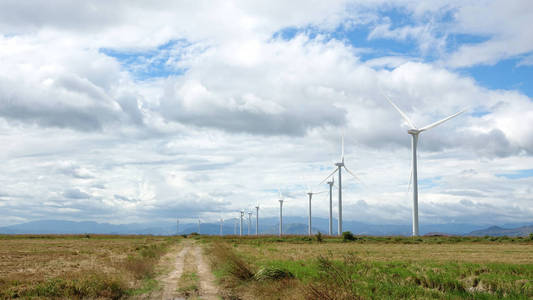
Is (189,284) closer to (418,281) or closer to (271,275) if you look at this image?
(271,275)

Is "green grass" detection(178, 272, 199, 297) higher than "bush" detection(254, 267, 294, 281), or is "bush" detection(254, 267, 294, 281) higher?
"bush" detection(254, 267, 294, 281)

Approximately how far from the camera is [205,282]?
29.7 meters

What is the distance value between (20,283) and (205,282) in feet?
35.1

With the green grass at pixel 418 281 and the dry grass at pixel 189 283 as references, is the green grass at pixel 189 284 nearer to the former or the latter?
the dry grass at pixel 189 283

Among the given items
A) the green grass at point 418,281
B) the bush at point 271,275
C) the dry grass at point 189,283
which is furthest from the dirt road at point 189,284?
the green grass at point 418,281

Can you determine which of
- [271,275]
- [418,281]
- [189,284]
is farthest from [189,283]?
[418,281]

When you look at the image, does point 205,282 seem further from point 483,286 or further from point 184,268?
point 483,286

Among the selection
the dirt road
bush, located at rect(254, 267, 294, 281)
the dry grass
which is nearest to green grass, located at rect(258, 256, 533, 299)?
bush, located at rect(254, 267, 294, 281)

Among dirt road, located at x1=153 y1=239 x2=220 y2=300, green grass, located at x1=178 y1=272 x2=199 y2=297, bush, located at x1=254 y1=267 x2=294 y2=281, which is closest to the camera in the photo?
dirt road, located at x1=153 y1=239 x2=220 y2=300

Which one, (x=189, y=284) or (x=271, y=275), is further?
(x=189, y=284)

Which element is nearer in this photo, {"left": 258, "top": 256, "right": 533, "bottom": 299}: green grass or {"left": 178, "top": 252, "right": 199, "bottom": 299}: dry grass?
{"left": 258, "top": 256, "right": 533, "bottom": 299}: green grass

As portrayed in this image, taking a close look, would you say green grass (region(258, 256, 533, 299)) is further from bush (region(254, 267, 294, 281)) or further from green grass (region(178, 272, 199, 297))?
green grass (region(178, 272, 199, 297))

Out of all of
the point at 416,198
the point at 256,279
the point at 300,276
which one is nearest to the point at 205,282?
the point at 256,279

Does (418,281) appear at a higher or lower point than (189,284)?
higher
